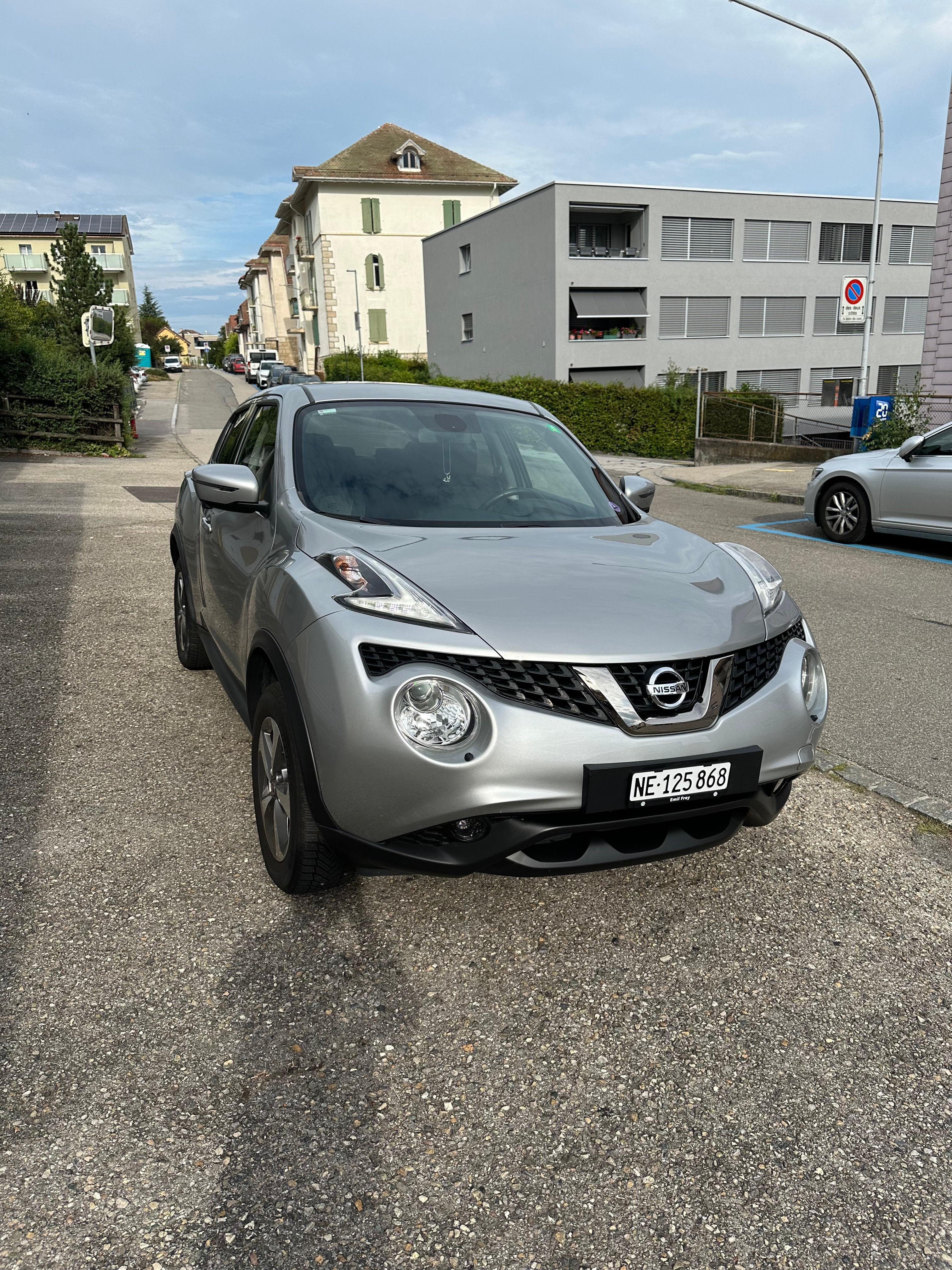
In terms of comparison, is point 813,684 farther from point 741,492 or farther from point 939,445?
point 741,492

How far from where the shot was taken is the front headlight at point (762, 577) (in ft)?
10.3

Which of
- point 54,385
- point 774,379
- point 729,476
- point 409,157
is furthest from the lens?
point 409,157

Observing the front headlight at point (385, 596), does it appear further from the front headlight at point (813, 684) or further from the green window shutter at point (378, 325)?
the green window shutter at point (378, 325)

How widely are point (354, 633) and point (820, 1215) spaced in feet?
5.63

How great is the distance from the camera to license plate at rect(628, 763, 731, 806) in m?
2.53

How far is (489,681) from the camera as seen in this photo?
250 centimetres

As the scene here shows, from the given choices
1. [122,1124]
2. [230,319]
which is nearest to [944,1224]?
[122,1124]

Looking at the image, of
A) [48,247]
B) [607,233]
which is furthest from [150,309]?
[607,233]

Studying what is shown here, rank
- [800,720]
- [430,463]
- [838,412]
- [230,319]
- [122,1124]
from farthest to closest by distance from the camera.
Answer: [230,319]
[838,412]
[430,463]
[800,720]
[122,1124]

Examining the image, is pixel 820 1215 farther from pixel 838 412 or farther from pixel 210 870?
pixel 838 412

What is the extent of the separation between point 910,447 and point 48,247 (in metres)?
99.0

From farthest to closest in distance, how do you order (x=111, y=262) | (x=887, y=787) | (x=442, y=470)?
(x=111, y=262) → (x=887, y=787) → (x=442, y=470)

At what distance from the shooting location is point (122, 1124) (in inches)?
86.5

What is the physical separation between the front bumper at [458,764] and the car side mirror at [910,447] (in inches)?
326
